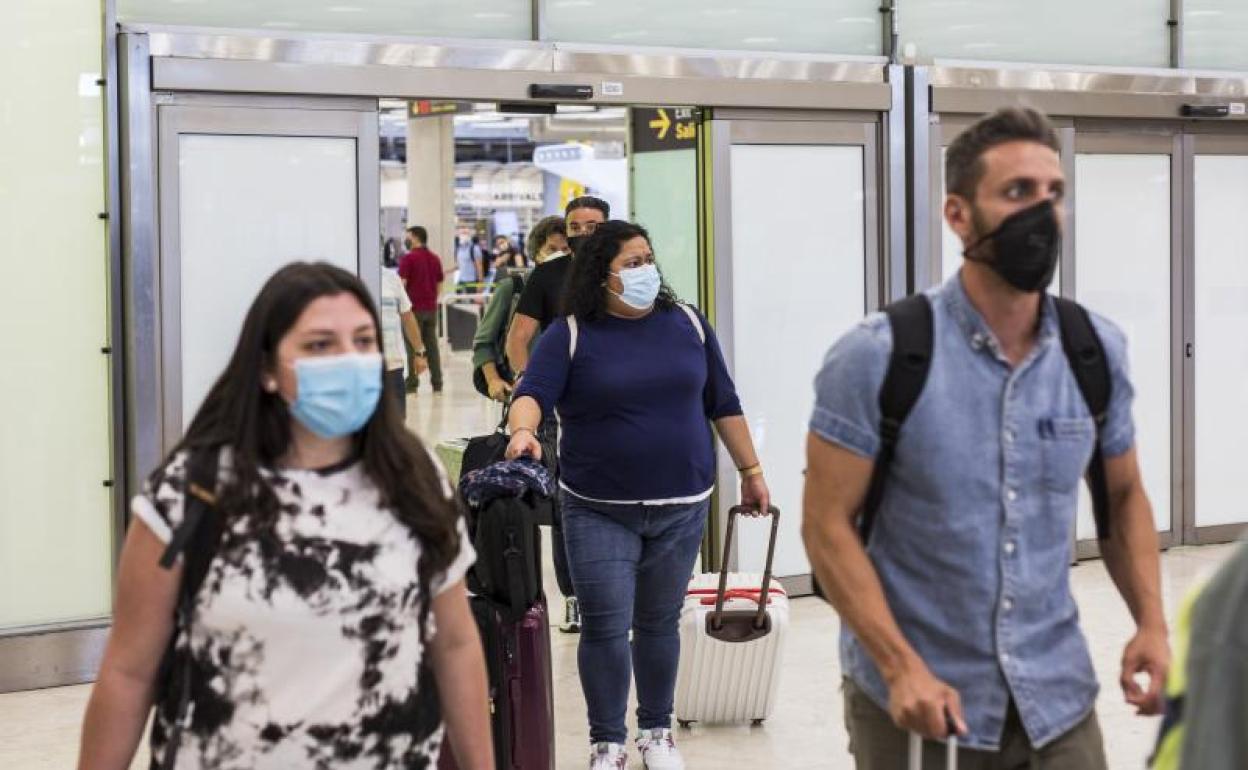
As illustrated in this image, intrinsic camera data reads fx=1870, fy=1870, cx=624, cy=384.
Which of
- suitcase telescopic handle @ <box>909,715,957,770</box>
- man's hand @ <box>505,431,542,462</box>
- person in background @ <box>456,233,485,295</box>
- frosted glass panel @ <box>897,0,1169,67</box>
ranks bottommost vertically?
suitcase telescopic handle @ <box>909,715,957,770</box>

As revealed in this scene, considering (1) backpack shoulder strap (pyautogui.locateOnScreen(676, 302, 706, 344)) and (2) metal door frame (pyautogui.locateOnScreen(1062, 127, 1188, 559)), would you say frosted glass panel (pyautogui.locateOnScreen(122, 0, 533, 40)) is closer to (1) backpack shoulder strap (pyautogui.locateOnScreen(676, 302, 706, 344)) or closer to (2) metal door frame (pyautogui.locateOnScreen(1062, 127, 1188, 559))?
(1) backpack shoulder strap (pyautogui.locateOnScreen(676, 302, 706, 344))

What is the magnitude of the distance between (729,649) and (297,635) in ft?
11.9

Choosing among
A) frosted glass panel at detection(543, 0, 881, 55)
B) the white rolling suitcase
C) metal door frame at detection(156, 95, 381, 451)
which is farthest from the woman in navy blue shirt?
frosted glass panel at detection(543, 0, 881, 55)

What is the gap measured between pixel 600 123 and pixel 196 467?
2731 centimetres

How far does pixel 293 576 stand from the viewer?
110 inches

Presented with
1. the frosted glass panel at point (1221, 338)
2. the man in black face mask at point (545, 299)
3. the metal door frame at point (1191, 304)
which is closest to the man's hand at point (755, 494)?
the man in black face mask at point (545, 299)

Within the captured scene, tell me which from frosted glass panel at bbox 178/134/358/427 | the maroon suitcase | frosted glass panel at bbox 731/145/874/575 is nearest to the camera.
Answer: the maroon suitcase

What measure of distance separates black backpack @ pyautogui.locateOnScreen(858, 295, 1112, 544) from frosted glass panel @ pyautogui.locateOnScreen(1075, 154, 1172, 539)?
23.0ft

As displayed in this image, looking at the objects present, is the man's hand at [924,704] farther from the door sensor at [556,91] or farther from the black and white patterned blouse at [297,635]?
the door sensor at [556,91]

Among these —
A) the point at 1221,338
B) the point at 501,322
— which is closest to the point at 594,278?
the point at 501,322

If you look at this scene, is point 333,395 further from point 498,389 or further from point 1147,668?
point 498,389

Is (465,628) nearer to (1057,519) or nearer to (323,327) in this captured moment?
(323,327)

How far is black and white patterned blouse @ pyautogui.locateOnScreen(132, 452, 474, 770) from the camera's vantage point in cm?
279

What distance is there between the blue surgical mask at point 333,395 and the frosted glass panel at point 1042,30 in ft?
22.5
